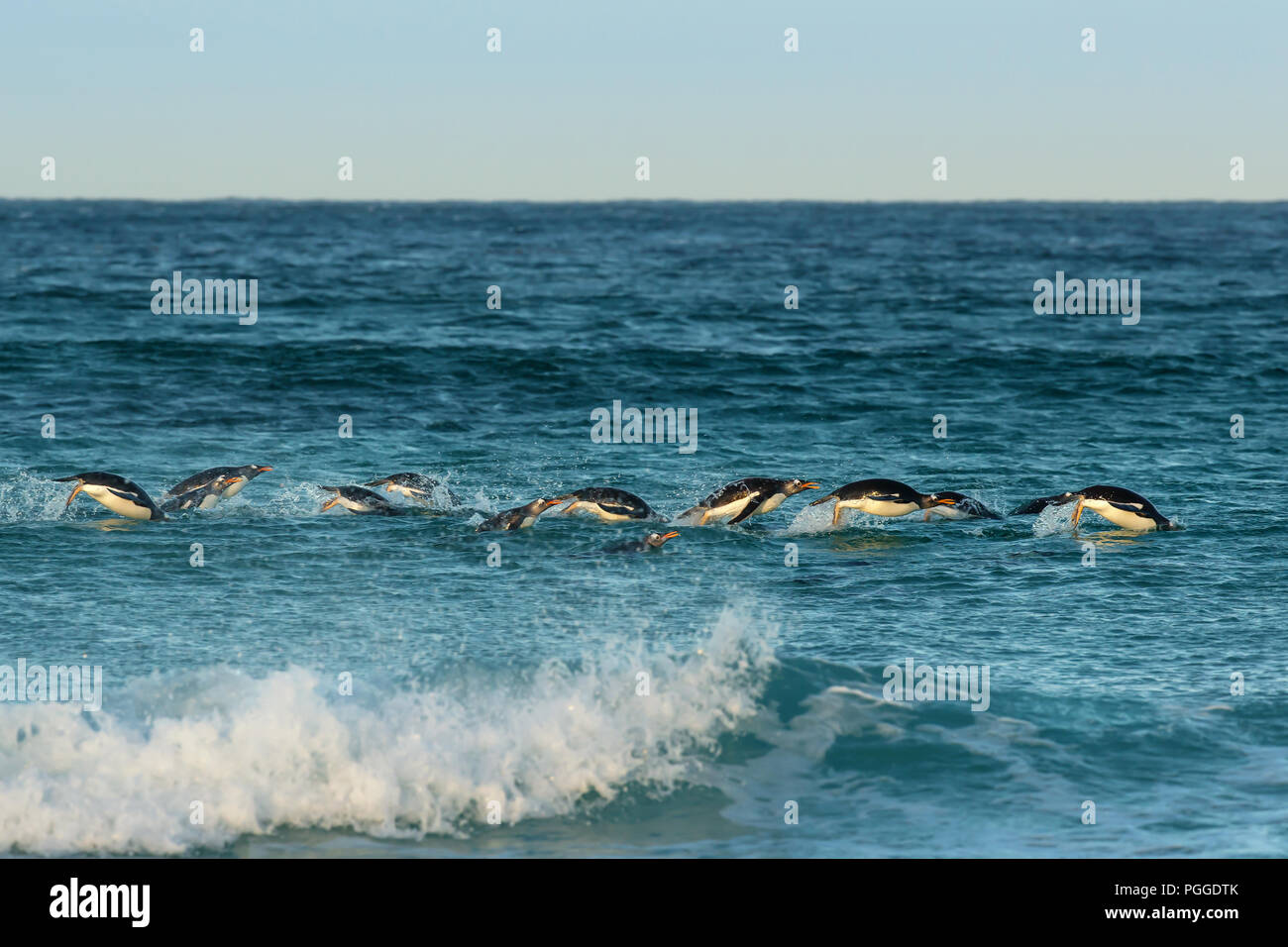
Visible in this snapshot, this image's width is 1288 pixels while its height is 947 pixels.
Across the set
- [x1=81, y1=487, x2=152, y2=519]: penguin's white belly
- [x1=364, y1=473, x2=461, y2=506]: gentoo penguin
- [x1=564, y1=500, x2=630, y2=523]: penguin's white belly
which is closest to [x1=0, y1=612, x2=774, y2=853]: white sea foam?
[x1=564, y1=500, x2=630, y2=523]: penguin's white belly

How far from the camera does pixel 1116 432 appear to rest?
2497cm

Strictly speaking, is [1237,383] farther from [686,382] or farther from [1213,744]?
[1213,744]

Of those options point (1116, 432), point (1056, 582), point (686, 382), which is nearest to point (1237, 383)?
point (1116, 432)

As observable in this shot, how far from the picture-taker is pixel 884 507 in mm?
17672

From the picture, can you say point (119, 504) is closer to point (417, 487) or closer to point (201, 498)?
point (201, 498)

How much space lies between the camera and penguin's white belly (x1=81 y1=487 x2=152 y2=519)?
1717 centimetres

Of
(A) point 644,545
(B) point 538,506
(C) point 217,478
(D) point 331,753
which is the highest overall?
(C) point 217,478

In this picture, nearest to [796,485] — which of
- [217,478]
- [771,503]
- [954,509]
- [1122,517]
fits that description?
[771,503]

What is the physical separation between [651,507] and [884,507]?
3215 mm

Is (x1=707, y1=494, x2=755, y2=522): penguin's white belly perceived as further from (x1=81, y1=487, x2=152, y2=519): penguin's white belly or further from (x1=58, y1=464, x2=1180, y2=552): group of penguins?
(x1=81, y1=487, x2=152, y2=519): penguin's white belly


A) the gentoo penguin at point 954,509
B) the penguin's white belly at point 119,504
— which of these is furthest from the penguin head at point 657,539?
the penguin's white belly at point 119,504

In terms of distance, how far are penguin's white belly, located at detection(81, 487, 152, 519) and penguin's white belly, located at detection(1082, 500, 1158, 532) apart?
40.5 feet

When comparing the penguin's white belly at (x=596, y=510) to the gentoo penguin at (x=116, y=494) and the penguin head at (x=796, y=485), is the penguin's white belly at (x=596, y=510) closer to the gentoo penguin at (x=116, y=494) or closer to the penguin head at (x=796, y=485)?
the penguin head at (x=796, y=485)

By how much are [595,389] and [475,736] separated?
19971mm
